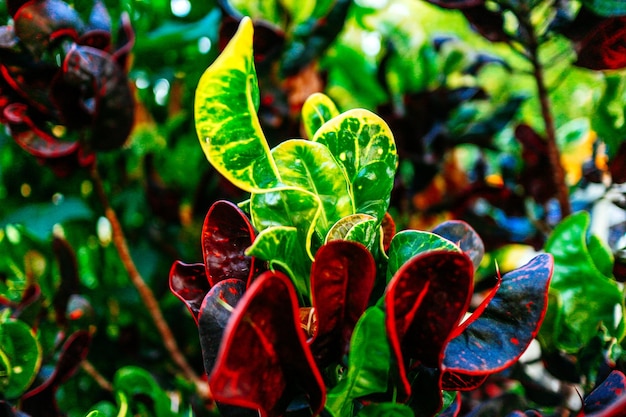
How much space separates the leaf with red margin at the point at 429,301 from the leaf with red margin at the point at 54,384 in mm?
328

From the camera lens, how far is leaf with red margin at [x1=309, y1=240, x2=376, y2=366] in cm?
27

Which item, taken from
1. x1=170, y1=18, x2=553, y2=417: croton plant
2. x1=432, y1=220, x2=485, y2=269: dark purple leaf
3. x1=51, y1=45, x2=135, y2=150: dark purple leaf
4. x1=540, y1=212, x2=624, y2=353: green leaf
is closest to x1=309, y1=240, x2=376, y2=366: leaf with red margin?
x1=170, y1=18, x2=553, y2=417: croton plant

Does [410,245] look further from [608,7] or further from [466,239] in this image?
[608,7]

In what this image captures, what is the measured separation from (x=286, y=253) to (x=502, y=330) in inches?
5.1

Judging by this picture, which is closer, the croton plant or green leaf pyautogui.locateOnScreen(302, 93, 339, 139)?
the croton plant

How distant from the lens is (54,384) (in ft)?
1.53

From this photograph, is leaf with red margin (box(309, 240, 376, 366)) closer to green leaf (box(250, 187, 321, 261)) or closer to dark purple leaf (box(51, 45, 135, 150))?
green leaf (box(250, 187, 321, 261))

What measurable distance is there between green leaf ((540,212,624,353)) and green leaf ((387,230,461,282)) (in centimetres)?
18

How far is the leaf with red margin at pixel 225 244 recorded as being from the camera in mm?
313

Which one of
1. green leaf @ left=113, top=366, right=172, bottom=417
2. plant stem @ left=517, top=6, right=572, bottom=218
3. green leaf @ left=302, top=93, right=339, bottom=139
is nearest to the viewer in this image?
green leaf @ left=302, top=93, right=339, bottom=139

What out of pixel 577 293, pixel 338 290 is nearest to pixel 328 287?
A: pixel 338 290

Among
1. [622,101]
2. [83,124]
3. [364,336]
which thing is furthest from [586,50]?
[83,124]

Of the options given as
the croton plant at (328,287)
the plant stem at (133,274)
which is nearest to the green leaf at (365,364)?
the croton plant at (328,287)

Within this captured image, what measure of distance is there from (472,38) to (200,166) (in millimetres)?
807
